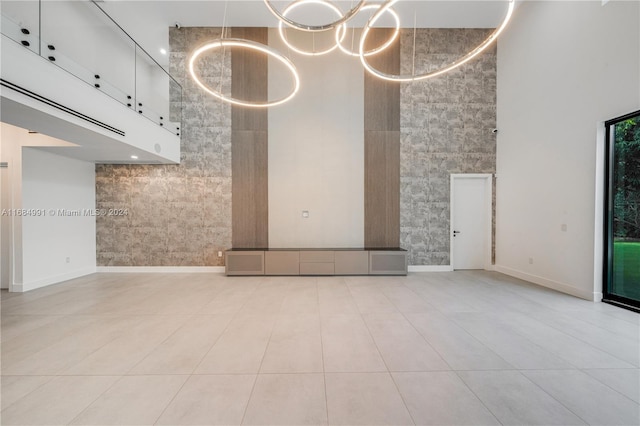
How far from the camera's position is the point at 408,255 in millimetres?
6582

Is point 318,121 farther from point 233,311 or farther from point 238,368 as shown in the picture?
point 238,368

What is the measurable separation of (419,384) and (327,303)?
2.17 metres

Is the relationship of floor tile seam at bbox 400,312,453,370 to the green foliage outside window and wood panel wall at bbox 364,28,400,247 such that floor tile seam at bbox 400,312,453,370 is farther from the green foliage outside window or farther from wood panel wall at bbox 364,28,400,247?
the green foliage outside window

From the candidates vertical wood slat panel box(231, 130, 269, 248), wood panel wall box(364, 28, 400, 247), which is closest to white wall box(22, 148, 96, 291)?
vertical wood slat panel box(231, 130, 269, 248)

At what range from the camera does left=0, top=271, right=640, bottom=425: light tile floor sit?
1867 millimetres

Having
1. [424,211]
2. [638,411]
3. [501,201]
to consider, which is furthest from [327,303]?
[501,201]

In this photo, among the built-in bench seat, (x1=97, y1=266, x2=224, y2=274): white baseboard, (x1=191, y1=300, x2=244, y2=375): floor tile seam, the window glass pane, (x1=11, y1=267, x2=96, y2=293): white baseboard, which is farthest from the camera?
(x1=97, y1=266, x2=224, y2=274): white baseboard

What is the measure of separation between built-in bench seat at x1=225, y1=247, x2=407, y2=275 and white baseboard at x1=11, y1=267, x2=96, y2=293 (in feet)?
11.5

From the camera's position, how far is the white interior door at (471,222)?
6699 mm

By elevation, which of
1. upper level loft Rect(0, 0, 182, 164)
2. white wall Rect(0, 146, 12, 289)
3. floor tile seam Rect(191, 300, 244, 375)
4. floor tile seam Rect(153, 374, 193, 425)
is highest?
upper level loft Rect(0, 0, 182, 164)

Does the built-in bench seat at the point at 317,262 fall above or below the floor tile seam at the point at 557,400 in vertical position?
above

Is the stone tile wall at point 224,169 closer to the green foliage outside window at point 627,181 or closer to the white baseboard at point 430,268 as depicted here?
the white baseboard at point 430,268

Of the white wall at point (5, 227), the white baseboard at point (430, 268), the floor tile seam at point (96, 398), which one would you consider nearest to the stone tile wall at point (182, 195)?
the white wall at point (5, 227)

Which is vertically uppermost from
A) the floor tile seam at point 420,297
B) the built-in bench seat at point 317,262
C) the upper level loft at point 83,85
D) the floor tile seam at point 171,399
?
the upper level loft at point 83,85
